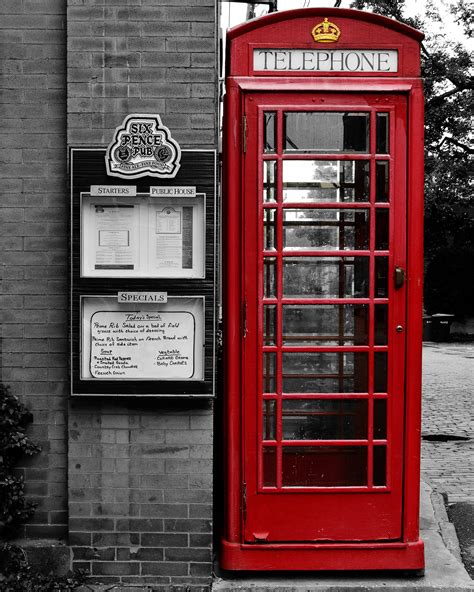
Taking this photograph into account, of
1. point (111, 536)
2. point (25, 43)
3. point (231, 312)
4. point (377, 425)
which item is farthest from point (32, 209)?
point (377, 425)

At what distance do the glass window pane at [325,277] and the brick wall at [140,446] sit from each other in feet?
2.74

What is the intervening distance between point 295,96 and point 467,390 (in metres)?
10.1

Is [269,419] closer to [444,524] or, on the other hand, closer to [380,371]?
[380,371]

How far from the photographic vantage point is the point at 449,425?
32.6ft

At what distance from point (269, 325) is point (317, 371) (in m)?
0.40

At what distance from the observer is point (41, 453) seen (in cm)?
436

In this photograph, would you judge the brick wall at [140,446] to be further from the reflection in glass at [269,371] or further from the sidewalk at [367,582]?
the reflection in glass at [269,371]

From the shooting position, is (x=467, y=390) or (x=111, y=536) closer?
(x=111, y=536)

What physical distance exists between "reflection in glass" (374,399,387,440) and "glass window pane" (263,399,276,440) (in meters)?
0.59

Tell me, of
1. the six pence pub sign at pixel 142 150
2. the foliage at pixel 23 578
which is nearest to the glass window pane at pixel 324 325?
the six pence pub sign at pixel 142 150

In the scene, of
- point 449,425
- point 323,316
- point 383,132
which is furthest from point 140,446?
point 449,425

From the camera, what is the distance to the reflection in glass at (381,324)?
429 cm

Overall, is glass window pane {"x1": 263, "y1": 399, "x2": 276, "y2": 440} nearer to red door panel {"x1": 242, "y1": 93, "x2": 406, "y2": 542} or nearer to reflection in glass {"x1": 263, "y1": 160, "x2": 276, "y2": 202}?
red door panel {"x1": 242, "y1": 93, "x2": 406, "y2": 542}

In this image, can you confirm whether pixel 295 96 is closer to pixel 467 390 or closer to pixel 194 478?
pixel 194 478
